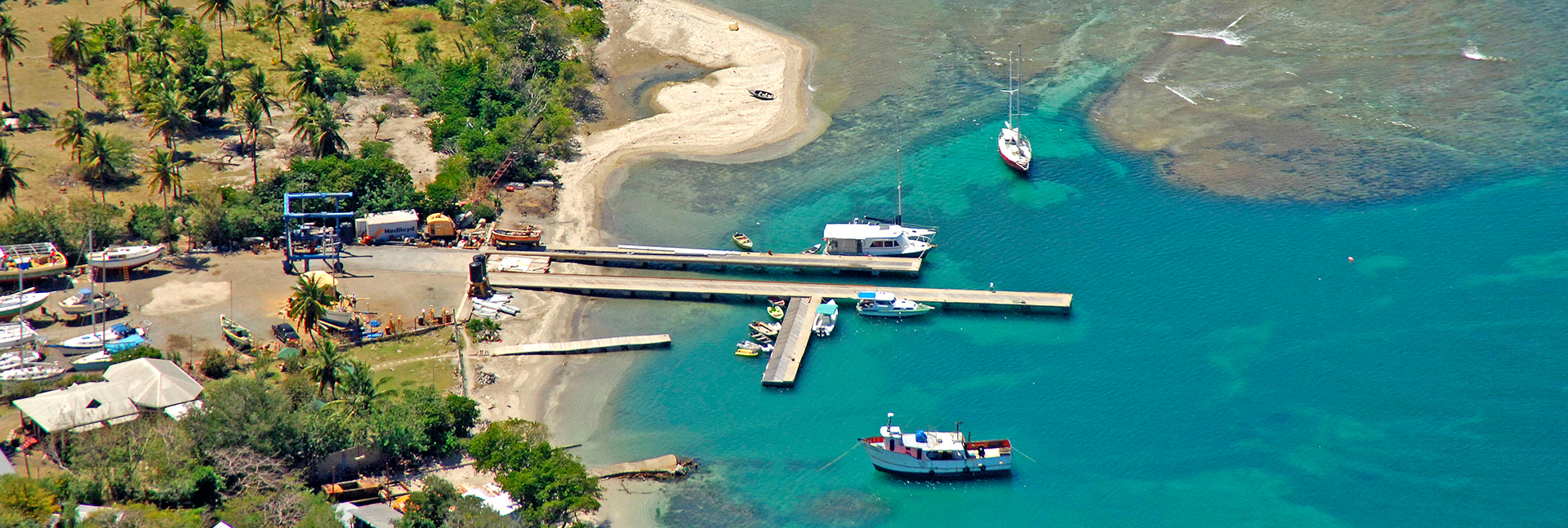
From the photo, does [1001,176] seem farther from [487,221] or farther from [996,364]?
[487,221]

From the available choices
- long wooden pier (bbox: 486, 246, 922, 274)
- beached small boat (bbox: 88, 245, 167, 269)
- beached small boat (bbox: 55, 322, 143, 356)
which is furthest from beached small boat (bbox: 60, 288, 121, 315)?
long wooden pier (bbox: 486, 246, 922, 274)

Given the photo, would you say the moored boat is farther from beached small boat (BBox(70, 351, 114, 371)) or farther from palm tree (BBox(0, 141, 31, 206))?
palm tree (BBox(0, 141, 31, 206))

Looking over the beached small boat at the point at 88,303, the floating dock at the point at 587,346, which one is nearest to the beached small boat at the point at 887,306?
the floating dock at the point at 587,346

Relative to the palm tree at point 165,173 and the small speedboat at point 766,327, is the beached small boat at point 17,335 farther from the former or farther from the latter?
the small speedboat at point 766,327

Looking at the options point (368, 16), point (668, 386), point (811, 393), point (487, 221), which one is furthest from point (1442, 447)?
point (368, 16)

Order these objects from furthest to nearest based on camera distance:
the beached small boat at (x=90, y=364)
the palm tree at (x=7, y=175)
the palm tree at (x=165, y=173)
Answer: the palm tree at (x=165, y=173), the palm tree at (x=7, y=175), the beached small boat at (x=90, y=364)

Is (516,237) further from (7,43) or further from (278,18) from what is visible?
(7,43)
